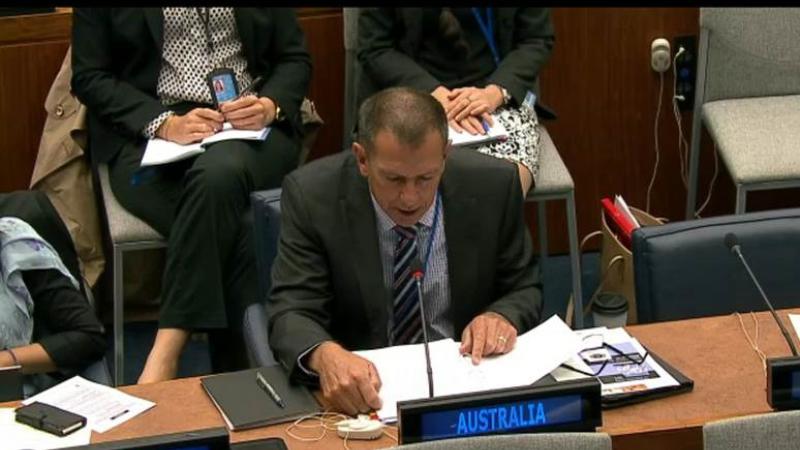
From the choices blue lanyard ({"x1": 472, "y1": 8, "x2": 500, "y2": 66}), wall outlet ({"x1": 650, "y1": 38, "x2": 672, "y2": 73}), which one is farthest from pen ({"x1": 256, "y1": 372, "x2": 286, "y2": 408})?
wall outlet ({"x1": 650, "y1": 38, "x2": 672, "y2": 73})

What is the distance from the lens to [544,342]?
2.37m

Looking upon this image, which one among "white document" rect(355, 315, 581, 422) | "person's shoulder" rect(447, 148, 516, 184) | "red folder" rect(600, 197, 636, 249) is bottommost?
"red folder" rect(600, 197, 636, 249)

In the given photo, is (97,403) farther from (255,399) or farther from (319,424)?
(319,424)

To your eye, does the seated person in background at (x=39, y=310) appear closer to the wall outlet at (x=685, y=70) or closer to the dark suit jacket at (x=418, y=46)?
the dark suit jacket at (x=418, y=46)

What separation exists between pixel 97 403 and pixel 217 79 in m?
1.57

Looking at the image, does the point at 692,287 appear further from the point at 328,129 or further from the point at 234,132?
the point at 328,129

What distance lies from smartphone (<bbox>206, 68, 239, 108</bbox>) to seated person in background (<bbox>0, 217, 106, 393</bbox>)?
78 centimetres

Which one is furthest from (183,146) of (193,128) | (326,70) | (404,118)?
(404,118)

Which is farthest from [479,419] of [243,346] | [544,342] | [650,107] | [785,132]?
[650,107]

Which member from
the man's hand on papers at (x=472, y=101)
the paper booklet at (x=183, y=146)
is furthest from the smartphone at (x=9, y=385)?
the man's hand on papers at (x=472, y=101)

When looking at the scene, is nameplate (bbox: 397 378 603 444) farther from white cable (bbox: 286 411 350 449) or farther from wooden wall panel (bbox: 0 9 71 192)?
wooden wall panel (bbox: 0 9 71 192)

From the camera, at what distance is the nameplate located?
6.06 ft

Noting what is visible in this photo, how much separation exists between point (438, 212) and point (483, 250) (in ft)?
0.43

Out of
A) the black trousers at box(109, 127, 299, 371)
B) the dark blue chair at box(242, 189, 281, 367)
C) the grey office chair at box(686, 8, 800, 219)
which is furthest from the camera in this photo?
the grey office chair at box(686, 8, 800, 219)
